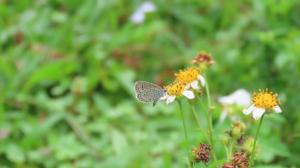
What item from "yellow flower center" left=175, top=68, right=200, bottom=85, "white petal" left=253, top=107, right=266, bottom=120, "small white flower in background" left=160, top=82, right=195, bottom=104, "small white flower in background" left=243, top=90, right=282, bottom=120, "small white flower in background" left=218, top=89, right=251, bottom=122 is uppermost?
"small white flower in background" left=218, top=89, right=251, bottom=122

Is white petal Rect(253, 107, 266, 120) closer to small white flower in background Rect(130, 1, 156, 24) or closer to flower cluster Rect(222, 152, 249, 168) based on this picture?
flower cluster Rect(222, 152, 249, 168)

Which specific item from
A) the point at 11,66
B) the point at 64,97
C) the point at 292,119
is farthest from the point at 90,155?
the point at 292,119

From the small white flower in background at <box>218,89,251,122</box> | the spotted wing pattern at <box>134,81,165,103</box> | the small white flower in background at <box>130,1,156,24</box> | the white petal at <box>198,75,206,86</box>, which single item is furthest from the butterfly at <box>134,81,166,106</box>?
the small white flower in background at <box>130,1,156,24</box>

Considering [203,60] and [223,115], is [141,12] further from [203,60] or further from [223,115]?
[203,60]

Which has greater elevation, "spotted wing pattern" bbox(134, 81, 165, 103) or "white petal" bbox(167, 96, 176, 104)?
"spotted wing pattern" bbox(134, 81, 165, 103)

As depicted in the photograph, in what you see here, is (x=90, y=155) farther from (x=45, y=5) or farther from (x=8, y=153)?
(x=45, y=5)

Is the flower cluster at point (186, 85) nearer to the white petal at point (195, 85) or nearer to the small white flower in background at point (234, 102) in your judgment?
the white petal at point (195, 85)

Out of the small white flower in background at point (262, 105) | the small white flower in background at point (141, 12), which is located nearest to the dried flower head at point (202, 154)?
the small white flower in background at point (262, 105)
